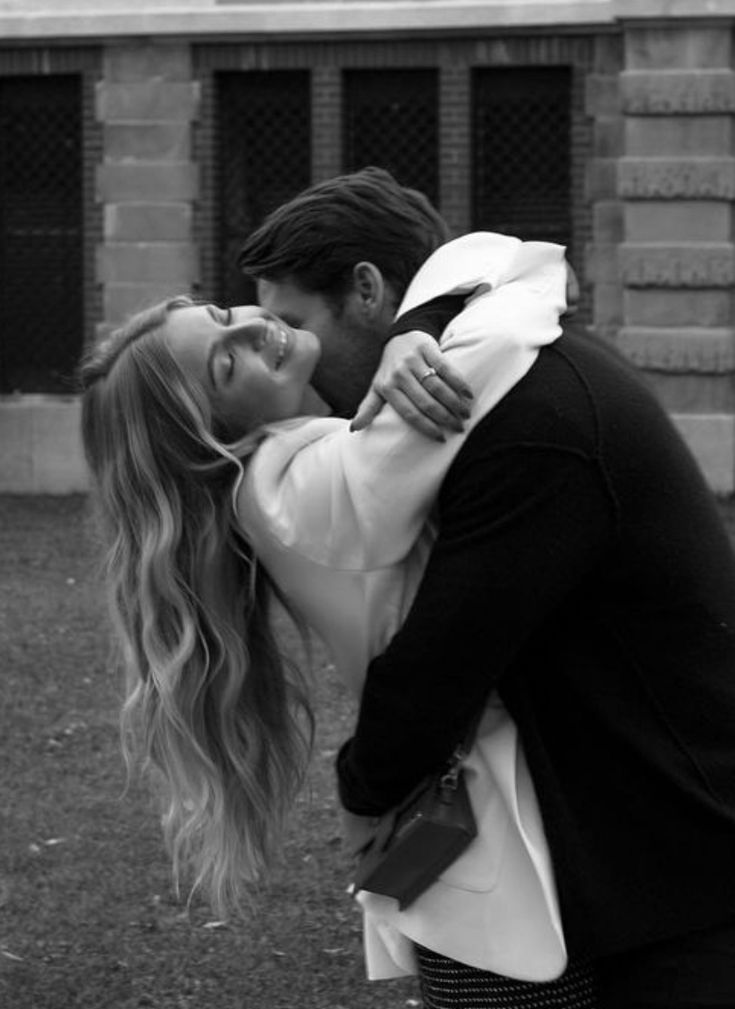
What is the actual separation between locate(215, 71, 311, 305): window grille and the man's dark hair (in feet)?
53.6

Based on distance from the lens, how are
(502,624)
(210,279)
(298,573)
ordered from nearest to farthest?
(502,624) < (298,573) < (210,279)

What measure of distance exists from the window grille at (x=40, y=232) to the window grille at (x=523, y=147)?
3.75 metres

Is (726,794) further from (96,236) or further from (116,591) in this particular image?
(96,236)

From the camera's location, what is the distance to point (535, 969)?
8.21 ft

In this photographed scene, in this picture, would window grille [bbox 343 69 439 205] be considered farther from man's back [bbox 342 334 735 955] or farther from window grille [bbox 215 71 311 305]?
man's back [bbox 342 334 735 955]

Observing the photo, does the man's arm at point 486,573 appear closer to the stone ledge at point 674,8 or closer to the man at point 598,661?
the man at point 598,661

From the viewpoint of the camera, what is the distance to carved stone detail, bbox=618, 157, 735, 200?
18.2 meters

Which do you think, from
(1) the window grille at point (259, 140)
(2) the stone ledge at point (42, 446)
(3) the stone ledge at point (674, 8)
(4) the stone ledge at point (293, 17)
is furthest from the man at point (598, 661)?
(2) the stone ledge at point (42, 446)

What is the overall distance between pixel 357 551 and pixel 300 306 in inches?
22.1

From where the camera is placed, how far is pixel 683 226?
60.3 ft

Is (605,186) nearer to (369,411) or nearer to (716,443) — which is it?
(716,443)

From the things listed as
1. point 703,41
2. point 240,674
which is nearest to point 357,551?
point 240,674

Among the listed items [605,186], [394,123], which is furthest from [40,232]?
[605,186]

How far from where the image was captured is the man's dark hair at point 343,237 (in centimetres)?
295
